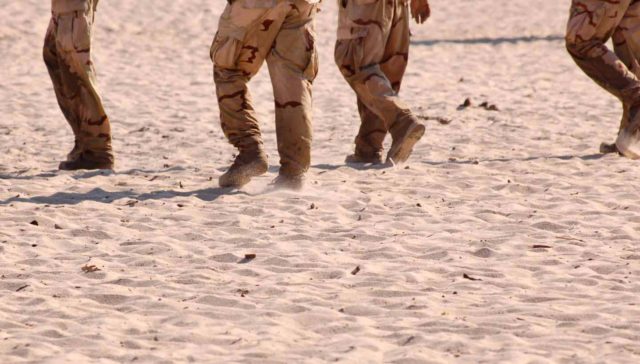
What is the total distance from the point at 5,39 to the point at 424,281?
11.8 metres

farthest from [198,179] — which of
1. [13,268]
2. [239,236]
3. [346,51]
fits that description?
[13,268]

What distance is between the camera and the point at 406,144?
7855 mm

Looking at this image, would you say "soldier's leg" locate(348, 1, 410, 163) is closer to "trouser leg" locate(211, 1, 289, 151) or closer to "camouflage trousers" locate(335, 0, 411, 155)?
"camouflage trousers" locate(335, 0, 411, 155)

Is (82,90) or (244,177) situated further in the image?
(82,90)

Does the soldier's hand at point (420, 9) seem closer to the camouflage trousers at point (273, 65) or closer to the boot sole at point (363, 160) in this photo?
the boot sole at point (363, 160)

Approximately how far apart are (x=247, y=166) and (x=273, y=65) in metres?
0.63

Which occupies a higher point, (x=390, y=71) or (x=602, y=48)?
(x=602, y=48)

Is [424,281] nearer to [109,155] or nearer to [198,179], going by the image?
[198,179]

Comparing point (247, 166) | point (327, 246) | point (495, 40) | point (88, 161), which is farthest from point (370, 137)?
point (495, 40)

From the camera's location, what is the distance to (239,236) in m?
6.51

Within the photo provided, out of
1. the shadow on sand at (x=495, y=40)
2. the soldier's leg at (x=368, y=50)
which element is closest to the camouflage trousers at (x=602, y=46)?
the soldier's leg at (x=368, y=50)

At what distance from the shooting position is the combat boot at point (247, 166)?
24.7 feet

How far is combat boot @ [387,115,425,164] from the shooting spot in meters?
7.78

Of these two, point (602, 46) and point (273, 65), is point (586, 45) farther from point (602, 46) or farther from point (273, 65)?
point (273, 65)
